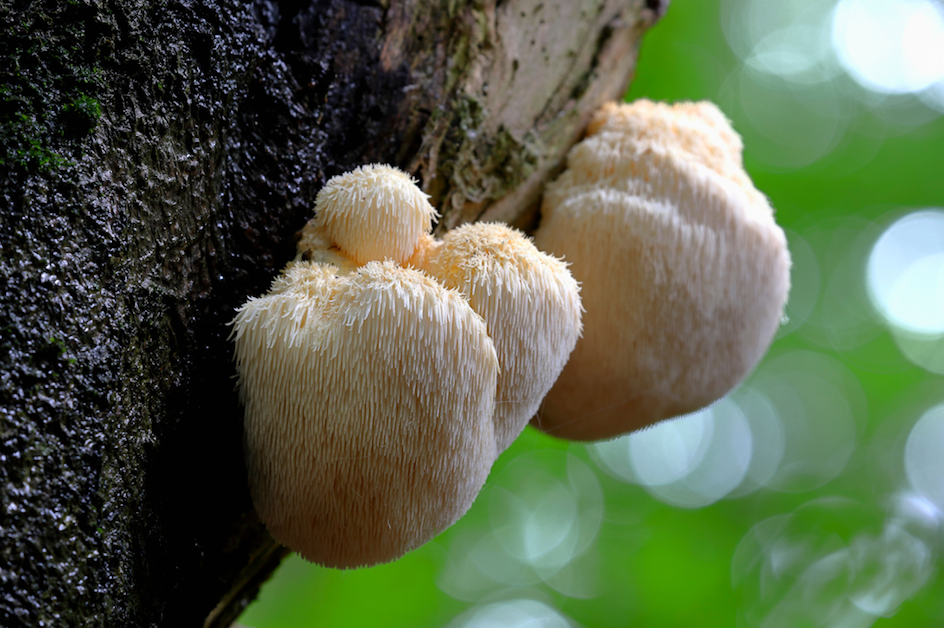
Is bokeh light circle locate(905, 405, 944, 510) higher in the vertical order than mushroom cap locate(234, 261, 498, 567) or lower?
lower

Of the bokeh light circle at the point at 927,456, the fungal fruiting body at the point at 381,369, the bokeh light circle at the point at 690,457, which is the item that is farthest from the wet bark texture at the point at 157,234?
the bokeh light circle at the point at 927,456

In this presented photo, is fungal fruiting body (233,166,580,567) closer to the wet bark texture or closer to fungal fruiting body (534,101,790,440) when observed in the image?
the wet bark texture

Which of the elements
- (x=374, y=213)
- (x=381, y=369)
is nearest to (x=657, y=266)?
(x=374, y=213)

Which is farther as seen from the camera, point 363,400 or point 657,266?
point 657,266

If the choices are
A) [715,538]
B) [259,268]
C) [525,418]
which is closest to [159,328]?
[259,268]

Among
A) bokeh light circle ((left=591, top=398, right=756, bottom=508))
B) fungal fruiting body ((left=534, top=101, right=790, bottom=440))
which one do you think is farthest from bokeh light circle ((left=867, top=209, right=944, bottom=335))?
fungal fruiting body ((left=534, top=101, right=790, bottom=440))

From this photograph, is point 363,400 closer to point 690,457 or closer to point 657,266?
point 657,266

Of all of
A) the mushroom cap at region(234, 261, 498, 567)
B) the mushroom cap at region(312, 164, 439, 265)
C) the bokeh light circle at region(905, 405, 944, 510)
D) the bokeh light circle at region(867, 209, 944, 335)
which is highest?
the mushroom cap at region(312, 164, 439, 265)
